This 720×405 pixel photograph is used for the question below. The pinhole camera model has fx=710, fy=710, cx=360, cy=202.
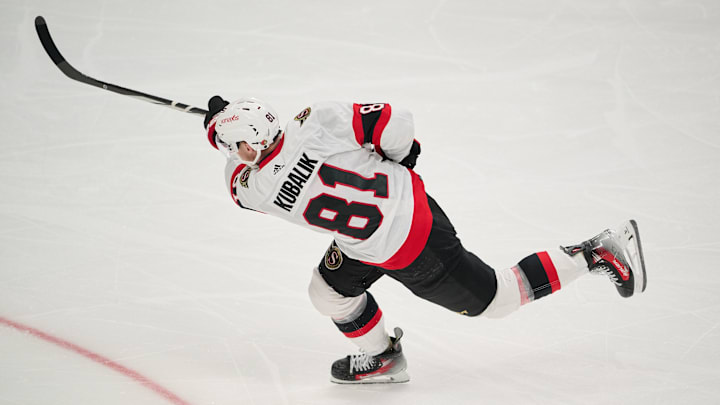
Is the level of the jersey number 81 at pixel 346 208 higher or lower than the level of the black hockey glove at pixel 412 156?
lower

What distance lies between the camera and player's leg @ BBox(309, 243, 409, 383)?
247 centimetres

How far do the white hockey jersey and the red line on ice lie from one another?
76cm

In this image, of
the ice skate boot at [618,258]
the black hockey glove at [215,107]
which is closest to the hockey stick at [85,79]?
the black hockey glove at [215,107]

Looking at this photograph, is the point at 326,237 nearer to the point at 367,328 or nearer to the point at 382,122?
the point at 367,328

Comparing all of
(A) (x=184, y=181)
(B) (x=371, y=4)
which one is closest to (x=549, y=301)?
(A) (x=184, y=181)

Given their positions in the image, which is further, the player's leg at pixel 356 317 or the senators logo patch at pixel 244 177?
the player's leg at pixel 356 317

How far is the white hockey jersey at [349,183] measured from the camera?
2176 millimetres

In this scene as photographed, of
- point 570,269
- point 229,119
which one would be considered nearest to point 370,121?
point 229,119

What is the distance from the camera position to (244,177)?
2.28 meters

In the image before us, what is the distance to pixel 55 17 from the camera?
221 inches

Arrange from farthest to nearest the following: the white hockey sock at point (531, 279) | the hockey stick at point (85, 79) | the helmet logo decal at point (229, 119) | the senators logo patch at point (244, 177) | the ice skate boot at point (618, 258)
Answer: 1. the hockey stick at point (85, 79)
2. the ice skate boot at point (618, 258)
3. the white hockey sock at point (531, 279)
4. the senators logo patch at point (244, 177)
5. the helmet logo decal at point (229, 119)

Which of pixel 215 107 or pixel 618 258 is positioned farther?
pixel 618 258

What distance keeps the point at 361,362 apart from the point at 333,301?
0.99ft

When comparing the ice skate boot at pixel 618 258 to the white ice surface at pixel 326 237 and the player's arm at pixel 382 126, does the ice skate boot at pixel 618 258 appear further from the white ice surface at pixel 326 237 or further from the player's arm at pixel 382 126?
the player's arm at pixel 382 126
